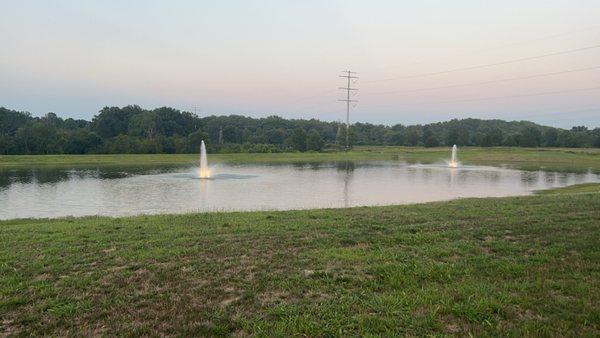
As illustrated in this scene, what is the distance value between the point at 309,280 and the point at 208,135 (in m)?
114

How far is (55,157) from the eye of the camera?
70438 millimetres

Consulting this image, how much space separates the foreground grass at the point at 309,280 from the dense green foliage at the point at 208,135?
87.9 meters

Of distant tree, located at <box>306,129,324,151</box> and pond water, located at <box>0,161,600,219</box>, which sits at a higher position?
distant tree, located at <box>306,129,324,151</box>

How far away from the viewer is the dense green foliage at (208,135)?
297ft

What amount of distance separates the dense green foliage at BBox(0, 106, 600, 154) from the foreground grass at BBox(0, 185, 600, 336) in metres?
87.9

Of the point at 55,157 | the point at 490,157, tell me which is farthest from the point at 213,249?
the point at 490,157

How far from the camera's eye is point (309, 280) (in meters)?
7.02

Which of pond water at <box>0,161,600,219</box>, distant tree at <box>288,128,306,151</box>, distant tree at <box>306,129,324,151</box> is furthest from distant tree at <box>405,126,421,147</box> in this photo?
pond water at <box>0,161,600,219</box>

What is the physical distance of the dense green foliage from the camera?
90625mm

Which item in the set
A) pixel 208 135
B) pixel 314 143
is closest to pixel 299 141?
pixel 314 143

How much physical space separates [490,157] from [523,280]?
268ft

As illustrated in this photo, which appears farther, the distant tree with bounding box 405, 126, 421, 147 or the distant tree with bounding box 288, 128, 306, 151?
the distant tree with bounding box 405, 126, 421, 147

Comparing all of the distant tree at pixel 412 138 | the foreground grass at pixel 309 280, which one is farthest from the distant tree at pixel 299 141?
the foreground grass at pixel 309 280

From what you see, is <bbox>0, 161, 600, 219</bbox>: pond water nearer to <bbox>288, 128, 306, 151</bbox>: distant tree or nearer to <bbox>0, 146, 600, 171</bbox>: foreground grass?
<bbox>0, 146, 600, 171</bbox>: foreground grass
